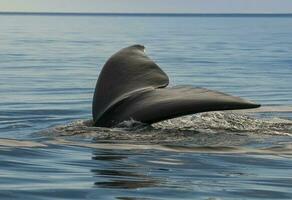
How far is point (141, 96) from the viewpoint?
866 centimetres

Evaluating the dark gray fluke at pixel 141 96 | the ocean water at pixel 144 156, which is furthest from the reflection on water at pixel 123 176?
the dark gray fluke at pixel 141 96

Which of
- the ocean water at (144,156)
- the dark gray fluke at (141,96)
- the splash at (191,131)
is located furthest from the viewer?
the splash at (191,131)

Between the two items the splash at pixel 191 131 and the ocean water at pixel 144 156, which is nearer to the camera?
the ocean water at pixel 144 156

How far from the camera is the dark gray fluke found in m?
8.00

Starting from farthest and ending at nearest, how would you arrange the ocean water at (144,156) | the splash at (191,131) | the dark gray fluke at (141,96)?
the splash at (191,131) < the dark gray fluke at (141,96) < the ocean water at (144,156)

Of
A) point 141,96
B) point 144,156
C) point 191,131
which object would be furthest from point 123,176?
point 191,131

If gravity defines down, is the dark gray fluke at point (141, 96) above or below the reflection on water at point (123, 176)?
above

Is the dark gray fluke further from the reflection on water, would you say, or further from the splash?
the reflection on water

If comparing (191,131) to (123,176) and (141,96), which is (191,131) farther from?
(123,176)

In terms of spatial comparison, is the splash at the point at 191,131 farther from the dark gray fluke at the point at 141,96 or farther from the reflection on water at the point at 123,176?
the reflection on water at the point at 123,176

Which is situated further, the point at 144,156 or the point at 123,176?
the point at 144,156

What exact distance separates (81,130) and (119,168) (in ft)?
6.56

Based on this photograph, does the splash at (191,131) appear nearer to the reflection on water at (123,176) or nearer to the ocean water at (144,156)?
the ocean water at (144,156)

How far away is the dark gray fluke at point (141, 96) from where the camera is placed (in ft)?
26.2
